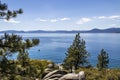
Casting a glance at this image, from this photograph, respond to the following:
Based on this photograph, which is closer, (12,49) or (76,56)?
(12,49)

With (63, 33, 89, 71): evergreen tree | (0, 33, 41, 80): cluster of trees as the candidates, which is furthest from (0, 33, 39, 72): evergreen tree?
(63, 33, 89, 71): evergreen tree

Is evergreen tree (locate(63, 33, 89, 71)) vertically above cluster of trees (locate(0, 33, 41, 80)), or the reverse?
cluster of trees (locate(0, 33, 41, 80))

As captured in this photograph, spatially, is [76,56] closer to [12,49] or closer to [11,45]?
[12,49]

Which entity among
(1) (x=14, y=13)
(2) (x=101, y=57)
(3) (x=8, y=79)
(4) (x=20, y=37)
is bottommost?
(2) (x=101, y=57)

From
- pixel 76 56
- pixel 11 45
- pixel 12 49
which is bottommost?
pixel 76 56

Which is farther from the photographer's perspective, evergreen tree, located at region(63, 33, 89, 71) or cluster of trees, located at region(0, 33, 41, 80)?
evergreen tree, located at region(63, 33, 89, 71)

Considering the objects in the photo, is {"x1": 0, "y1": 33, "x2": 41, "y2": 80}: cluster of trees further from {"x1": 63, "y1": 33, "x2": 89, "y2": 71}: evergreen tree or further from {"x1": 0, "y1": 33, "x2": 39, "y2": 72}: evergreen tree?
{"x1": 63, "y1": 33, "x2": 89, "y2": 71}: evergreen tree

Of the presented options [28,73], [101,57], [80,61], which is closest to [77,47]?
[80,61]

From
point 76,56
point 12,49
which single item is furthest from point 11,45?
point 76,56

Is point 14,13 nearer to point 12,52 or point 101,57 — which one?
point 12,52

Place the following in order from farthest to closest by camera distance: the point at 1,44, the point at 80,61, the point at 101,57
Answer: the point at 101,57 < the point at 80,61 < the point at 1,44

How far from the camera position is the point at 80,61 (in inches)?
2199

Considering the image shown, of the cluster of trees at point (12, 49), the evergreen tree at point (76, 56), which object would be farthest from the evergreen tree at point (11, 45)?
the evergreen tree at point (76, 56)

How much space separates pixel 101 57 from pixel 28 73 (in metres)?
56.7
